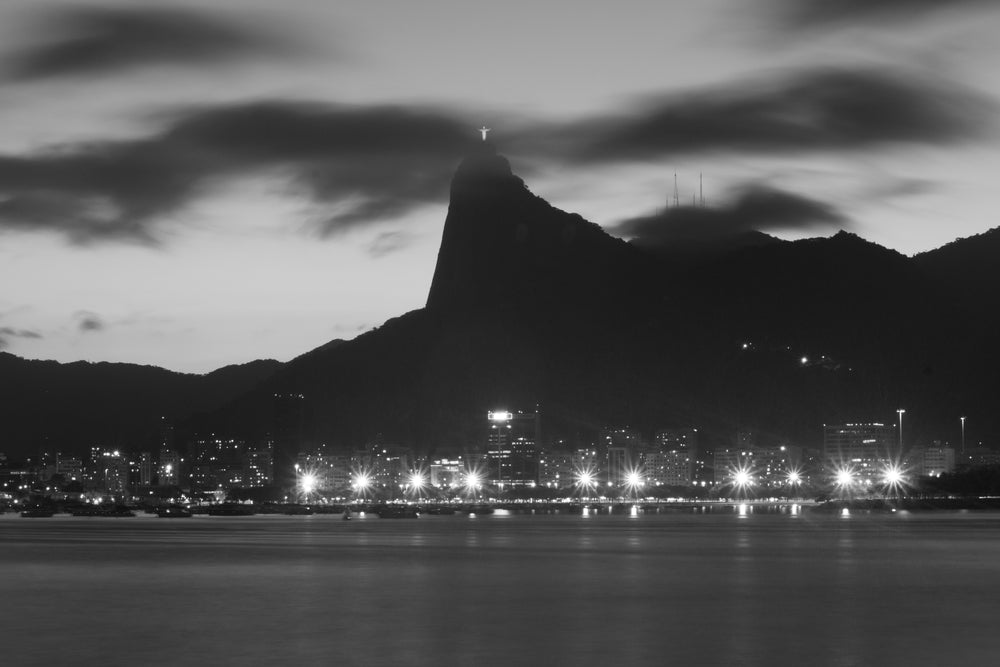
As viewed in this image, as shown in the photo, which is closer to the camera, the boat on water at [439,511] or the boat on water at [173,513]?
the boat on water at [439,511]

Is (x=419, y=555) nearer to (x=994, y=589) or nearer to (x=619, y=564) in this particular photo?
(x=619, y=564)

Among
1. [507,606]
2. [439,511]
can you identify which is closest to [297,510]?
[439,511]

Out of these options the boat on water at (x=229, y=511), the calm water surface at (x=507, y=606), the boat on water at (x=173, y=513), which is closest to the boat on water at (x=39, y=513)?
the boat on water at (x=173, y=513)

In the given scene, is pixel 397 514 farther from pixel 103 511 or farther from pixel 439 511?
pixel 103 511

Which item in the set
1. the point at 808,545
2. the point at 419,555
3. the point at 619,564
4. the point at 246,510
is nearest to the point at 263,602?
the point at 619,564

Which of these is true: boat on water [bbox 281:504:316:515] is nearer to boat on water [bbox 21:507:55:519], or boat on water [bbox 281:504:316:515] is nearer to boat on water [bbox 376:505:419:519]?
boat on water [bbox 21:507:55:519]

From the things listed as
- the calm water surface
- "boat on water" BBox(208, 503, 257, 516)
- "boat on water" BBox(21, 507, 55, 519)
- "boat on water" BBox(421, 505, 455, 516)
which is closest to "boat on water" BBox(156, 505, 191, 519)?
"boat on water" BBox(208, 503, 257, 516)

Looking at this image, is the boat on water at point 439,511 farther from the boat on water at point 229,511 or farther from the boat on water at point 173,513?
the boat on water at point 173,513
